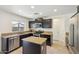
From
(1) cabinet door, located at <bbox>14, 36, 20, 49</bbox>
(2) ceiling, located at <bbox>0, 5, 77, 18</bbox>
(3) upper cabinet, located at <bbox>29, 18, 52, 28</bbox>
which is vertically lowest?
(1) cabinet door, located at <bbox>14, 36, 20, 49</bbox>

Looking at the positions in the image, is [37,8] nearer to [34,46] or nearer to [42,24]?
[34,46]

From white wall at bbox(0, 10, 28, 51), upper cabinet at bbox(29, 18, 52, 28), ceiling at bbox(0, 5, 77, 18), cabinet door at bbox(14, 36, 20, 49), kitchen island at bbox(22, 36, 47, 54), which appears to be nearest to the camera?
kitchen island at bbox(22, 36, 47, 54)

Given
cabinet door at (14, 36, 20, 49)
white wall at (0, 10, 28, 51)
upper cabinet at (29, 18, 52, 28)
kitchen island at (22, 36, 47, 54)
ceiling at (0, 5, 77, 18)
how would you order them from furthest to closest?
upper cabinet at (29, 18, 52, 28)
cabinet door at (14, 36, 20, 49)
white wall at (0, 10, 28, 51)
ceiling at (0, 5, 77, 18)
kitchen island at (22, 36, 47, 54)

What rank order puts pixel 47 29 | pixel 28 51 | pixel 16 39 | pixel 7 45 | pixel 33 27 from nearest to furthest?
pixel 28 51, pixel 7 45, pixel 16 39, pixel 47 29, pixel 33 27

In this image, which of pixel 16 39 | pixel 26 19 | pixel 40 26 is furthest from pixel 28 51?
pixel 26 19

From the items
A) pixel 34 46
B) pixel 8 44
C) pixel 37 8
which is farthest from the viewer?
pixel 37 8

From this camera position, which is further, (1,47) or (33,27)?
(33,27)

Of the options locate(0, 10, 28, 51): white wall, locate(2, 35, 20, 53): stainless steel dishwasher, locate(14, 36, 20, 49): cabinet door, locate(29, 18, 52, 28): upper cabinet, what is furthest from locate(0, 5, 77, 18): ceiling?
locate(29, 18, 52, 28): upper cabinet

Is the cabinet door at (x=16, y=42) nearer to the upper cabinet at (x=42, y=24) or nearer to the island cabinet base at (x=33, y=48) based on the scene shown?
the island cabinet base at (x=33, y=48)

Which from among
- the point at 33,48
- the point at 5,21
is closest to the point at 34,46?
the point at 33,48

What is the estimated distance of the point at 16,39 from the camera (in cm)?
377

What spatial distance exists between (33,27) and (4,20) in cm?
274

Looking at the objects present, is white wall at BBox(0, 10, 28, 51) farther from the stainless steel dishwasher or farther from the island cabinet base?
the island cabinet base
